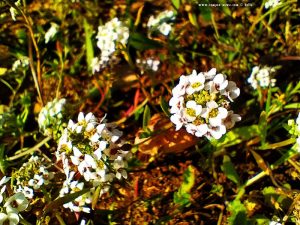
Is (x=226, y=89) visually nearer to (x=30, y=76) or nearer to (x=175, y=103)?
(x=175, y=103)

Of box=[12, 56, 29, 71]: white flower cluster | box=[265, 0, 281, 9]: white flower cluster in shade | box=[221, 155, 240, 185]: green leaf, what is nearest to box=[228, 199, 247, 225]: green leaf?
box=[221, 155, 240, 185]: green leaf

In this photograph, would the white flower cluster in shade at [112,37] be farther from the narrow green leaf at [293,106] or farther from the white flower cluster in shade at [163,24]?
the narrow green leaf at [293,106]

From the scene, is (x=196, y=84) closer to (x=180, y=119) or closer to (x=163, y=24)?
(x=180, y=119)

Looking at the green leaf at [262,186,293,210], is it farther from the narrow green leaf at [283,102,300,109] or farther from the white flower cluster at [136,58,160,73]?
the white flower cluster at [136,58,160,73]

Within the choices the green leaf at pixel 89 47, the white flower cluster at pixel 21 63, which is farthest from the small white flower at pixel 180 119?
the white flower cluster at pixel 21 63

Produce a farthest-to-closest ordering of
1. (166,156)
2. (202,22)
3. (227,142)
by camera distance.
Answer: (202,22) < (166,156) < (227,142)

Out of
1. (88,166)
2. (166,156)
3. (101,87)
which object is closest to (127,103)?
(101,87)
